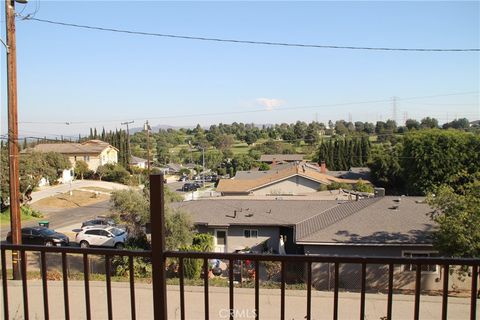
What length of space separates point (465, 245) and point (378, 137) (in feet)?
280

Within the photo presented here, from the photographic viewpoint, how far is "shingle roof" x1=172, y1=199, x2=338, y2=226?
1734 cm

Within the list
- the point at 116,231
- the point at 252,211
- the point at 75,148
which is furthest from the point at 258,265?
the point at 75,148

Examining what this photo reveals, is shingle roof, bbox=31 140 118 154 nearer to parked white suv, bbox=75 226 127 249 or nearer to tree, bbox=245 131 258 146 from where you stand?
parked white suv, bbox=75 226 127 249

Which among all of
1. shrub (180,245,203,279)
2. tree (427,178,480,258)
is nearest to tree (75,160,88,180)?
shrub (180,245,203,279)

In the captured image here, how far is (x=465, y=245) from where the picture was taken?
10.2m

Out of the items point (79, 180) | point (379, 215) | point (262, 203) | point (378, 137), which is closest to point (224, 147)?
point (378, 137)

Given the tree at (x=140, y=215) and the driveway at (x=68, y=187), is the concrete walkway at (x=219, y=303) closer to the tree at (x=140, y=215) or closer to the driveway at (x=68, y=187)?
the tree at (x=140, y=215)

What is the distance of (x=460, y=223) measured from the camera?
10.5 metres

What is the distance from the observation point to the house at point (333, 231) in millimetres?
11898

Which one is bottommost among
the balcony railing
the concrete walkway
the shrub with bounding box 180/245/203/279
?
the shrub with bounding box 180/245/203/279

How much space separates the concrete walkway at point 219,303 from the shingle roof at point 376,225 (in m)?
3.63

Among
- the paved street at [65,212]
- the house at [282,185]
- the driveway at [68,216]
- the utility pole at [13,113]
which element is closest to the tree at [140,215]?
the utility pole at [13,113]

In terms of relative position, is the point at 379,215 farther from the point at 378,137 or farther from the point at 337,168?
the point at 378,137

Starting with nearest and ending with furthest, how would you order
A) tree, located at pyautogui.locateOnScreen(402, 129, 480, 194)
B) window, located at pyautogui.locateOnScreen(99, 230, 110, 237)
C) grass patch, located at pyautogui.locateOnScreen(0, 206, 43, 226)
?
window, located at pyautogui.locateOnScreen(99, 230, 110, 237)
grass patch, located at pyautogui.locateOnScreen(0, 206, 43, 226)
tree, located at pyautogui.locateOnScreen(402, 129, 480, 194)
